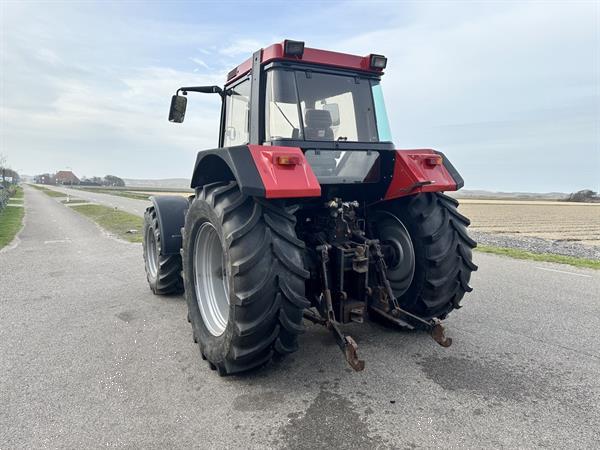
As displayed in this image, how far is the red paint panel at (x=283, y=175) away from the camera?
8.97ft

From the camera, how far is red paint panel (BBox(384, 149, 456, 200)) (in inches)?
139

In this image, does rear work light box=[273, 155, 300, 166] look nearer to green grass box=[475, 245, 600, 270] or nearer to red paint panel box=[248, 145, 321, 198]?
red paint panel box=[248, 145, 321, 198]

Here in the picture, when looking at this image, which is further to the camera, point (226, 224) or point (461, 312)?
point (461, 312)

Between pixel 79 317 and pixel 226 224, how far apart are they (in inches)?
109

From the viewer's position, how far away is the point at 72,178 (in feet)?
393

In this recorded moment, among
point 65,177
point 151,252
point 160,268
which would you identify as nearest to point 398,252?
point 160,268

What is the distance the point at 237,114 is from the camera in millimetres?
4266

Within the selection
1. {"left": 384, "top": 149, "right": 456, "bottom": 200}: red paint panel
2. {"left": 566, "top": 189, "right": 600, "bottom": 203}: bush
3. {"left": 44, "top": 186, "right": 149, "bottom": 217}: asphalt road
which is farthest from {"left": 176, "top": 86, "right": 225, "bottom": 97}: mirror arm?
{"left": 566, "top": 189, "right": 600, "bottom": 203}: bush

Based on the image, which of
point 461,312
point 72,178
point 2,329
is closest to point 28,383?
point 2,329

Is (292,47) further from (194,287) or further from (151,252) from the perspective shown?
(151,252)

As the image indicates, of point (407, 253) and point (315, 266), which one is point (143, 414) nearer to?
point (315, 266)

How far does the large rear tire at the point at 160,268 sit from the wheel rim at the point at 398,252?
8.89 ft

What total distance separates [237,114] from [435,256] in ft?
7.88

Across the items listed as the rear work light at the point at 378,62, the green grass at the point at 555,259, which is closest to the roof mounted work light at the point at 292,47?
the rear work light at the point at 378,62
